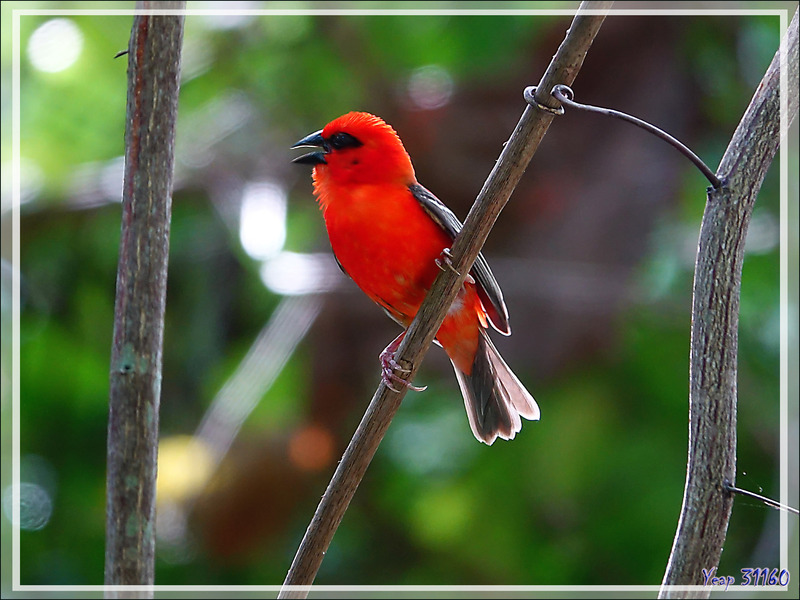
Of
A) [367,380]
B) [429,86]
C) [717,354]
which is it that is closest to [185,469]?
[367,380]

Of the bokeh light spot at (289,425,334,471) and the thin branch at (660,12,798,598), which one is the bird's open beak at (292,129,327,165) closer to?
the thin branch at (660,12,798,598)

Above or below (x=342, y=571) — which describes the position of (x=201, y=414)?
above

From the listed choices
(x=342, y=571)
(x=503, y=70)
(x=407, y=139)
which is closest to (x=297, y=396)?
(x=342, y=571)

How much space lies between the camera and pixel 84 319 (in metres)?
4.82

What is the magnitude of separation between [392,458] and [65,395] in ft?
6.33

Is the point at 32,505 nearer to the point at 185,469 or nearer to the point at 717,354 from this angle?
the point at 185,469

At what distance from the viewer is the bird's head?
7.93 feet

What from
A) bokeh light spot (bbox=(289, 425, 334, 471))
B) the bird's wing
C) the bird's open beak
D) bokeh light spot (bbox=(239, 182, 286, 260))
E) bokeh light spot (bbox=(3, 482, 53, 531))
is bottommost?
bokeh light spot (bbox=(3, 482, 53, 531))

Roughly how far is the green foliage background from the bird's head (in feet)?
7.74

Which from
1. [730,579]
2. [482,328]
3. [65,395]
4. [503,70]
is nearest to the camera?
[730,579]

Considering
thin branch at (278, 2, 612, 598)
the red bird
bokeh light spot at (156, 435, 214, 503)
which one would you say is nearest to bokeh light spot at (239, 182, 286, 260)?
bokeh light spot at (156, 435, 214, 503)

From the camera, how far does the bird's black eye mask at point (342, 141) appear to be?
2.44 metres

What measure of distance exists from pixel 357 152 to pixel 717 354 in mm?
1277

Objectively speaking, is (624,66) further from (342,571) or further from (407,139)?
(342,571)
